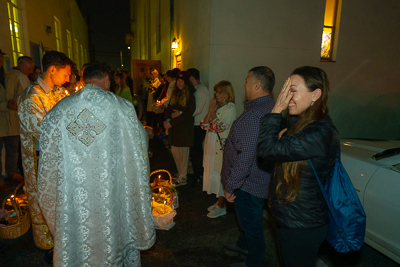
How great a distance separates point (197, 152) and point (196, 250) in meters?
2.27

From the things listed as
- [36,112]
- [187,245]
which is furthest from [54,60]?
[187,245]

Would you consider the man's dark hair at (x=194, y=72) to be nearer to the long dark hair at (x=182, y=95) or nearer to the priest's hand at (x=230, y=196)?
the long dark hair at (x=182, y=95)

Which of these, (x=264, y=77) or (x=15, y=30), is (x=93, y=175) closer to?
(x=264, y=77)

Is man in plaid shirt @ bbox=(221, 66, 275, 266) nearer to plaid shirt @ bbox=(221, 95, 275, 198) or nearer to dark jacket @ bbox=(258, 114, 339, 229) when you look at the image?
plaid shirt @ bbox=(221, 95, 275, 198)

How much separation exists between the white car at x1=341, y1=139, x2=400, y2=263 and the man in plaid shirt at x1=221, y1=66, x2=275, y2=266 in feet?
4.51

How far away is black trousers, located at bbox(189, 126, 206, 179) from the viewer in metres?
5.16

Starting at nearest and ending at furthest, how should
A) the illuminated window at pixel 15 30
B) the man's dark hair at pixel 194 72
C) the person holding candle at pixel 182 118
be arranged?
the person holding candle at pixel 182 118, the man's dark hair at pixel 194 72, the illuminated window at pixel 15 30

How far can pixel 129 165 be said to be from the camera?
87.0 inches

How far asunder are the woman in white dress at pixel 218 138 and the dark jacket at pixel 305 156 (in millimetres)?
2133

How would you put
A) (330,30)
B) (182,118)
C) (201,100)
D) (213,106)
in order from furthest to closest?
(330,30), (201,100), (182,118), (213,106)

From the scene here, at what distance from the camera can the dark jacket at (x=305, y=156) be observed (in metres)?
1.58

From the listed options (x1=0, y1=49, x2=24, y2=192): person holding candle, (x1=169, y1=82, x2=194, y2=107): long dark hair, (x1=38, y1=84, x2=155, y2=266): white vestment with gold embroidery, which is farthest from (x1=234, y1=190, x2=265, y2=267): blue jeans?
(x1=0, y1=49, x2=24, y2=192): person holding candle

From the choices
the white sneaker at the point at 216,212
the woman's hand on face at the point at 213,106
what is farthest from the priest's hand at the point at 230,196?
the woman's hand on face at the point at 213,106

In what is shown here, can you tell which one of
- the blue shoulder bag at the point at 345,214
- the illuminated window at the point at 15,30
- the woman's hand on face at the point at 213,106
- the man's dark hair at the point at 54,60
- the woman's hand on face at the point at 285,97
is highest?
the illuminated window at the point at 15,30
